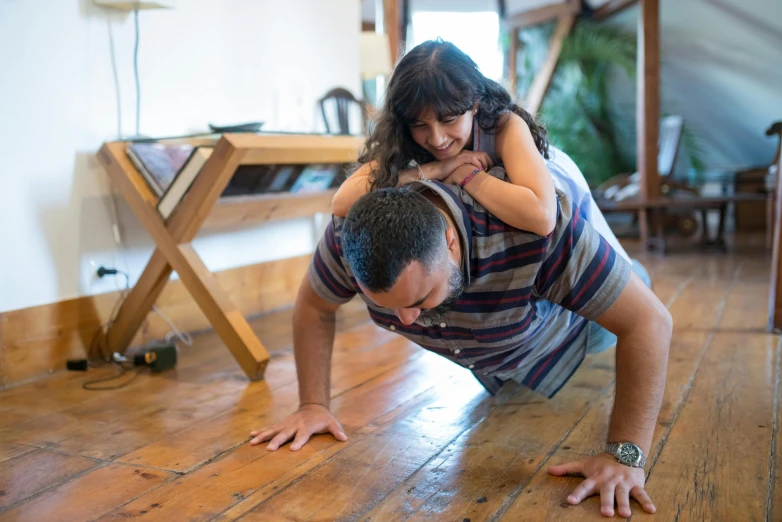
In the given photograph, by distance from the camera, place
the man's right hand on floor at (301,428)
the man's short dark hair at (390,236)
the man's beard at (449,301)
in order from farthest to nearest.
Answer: the man's right hand on floor at (301,428)
the man's beard at (449,301)
the man's short dark hair at (390,236)

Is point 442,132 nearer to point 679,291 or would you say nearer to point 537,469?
point 537,469

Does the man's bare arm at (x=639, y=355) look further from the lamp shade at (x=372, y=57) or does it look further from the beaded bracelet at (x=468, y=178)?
the lamp shade at (x=372, y=57)

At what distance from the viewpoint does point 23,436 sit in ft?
5.72

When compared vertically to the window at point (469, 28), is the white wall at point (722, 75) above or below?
below

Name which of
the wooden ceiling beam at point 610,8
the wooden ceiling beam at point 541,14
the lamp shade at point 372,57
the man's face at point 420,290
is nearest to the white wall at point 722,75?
the wooden ceiling beam at point 610,8

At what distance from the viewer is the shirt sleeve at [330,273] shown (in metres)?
1.49

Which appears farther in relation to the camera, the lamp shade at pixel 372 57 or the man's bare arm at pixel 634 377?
the lamp shade at pixel 372 57

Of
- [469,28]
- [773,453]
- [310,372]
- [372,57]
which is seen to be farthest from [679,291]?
[469,28]

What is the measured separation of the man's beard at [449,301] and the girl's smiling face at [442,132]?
33 cm

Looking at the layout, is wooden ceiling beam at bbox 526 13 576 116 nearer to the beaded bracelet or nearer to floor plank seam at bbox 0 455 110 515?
the beaded bracelet

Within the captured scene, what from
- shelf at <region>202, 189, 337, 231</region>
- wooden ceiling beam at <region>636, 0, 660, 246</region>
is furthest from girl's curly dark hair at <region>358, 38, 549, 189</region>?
wooden ceiling beam at <region>636, 0, 660, 246</region>

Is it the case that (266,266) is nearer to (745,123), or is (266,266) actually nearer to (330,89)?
(330,89)

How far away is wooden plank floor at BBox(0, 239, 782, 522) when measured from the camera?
1.31m

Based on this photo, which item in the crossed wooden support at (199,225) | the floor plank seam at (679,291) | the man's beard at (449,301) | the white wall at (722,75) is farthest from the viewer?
the white wall at (722,75)
